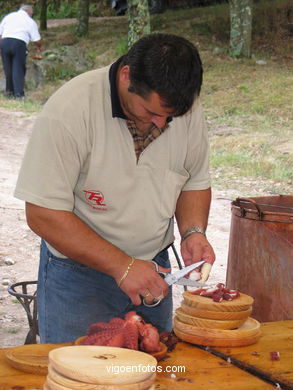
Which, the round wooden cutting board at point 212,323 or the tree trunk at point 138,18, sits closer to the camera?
the round wooden cutting board at point 212,323

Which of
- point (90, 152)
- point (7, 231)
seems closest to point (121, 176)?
point (90, 152)

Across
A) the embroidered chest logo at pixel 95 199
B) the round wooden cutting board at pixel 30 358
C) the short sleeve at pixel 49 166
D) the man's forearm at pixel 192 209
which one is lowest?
the round wooden cutting board at pixel 30 358

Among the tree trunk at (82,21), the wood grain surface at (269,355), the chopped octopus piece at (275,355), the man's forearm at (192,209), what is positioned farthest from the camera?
the tree trunk at (82,21)

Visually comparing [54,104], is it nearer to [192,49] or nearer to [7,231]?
[192,49]

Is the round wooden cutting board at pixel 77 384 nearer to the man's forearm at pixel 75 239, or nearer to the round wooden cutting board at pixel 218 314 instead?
the round wooden cutting board at pixel 218 314

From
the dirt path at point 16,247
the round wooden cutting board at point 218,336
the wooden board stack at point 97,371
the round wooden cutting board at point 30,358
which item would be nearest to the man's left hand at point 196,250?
the round wooden cutting board at point 218,336

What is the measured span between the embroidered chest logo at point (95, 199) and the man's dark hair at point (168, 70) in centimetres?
55

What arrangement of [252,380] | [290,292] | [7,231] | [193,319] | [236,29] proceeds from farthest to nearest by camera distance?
1. [236,29]
2. [7,231]
3. [290,292]
4. [193,319]
5. [252,380]

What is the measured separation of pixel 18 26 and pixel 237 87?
5.21 metres

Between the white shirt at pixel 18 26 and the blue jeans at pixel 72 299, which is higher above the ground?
the white shirt at pixel 18 26

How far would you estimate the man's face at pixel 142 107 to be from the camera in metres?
2.69

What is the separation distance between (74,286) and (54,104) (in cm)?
88

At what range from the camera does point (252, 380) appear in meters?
2.34

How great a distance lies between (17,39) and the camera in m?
15.9
